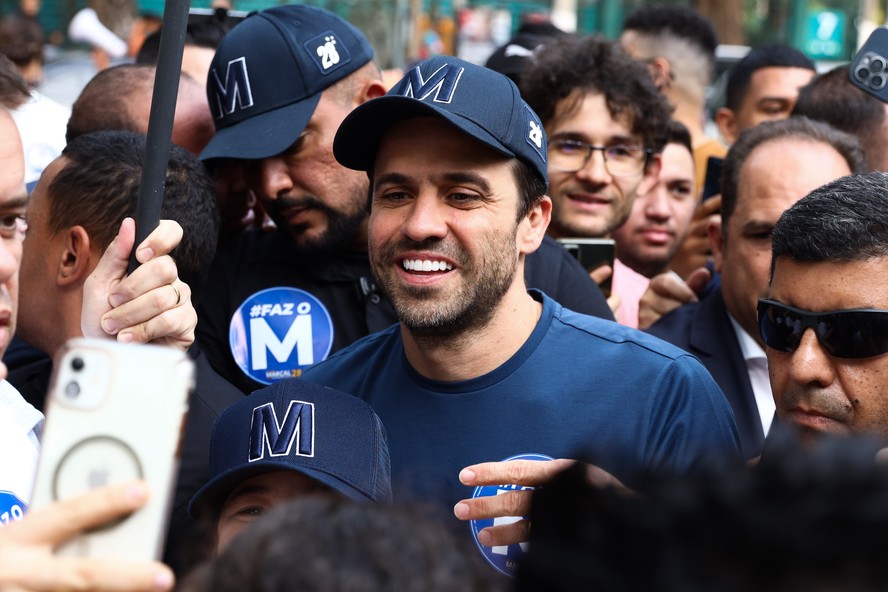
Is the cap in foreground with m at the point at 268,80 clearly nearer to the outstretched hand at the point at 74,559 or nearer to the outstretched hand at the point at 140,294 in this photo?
the outstretched hand at the point at 140,294

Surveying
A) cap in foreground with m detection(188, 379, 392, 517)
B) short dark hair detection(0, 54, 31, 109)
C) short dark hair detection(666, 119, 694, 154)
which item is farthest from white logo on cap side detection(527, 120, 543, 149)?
short dark hair detection(666, 119, 694, 154)

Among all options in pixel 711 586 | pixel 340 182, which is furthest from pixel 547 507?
pixel 340 182

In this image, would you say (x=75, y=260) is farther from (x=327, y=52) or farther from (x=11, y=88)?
(x=327, y=52)

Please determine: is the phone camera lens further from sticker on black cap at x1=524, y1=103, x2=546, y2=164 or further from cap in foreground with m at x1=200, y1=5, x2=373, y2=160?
cap in foreground with m at x1=200, y1=5, x2=373, y2=160

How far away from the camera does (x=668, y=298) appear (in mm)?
4121

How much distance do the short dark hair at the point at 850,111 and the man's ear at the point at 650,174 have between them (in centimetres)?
70

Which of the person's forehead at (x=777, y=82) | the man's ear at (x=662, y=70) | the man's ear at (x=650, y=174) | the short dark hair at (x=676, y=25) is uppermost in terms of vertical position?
the man's ear at (x=650, y=174)

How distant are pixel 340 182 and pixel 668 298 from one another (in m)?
1.27

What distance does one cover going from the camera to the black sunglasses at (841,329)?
2.55 metres

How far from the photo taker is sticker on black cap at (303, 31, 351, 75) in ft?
12.5

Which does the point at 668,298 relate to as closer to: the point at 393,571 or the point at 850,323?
the point at 850,323

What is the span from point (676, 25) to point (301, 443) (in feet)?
17.8

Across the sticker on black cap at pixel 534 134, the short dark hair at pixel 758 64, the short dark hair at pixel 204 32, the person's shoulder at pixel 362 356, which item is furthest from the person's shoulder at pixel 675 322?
the short dark hair at pixel 758 64

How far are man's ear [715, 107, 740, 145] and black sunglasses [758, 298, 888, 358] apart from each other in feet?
14.7
